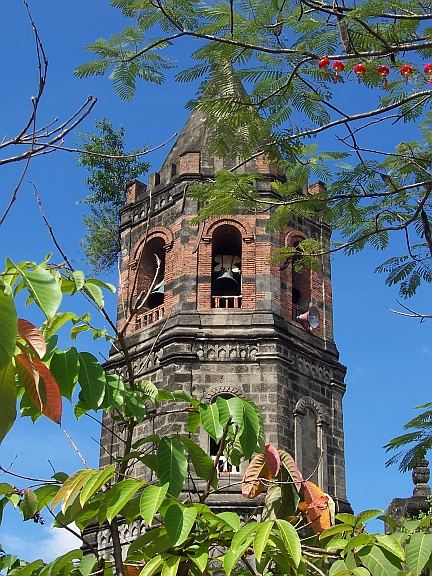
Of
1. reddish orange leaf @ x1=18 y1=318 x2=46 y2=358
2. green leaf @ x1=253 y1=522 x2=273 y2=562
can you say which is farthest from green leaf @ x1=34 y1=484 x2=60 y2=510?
reddish orange leaf @ x1=18 y1=318 x2=46 y2=358

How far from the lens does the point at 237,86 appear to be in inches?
228

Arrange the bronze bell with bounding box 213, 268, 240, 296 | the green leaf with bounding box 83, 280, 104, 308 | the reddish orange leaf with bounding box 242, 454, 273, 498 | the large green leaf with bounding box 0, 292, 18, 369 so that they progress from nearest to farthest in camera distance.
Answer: the large green leaf with bounding box 0, 292, 18, 369, the green leaf with bounding box 83, 280, 104, 308, the reddish orange leaf with bounding box 242, 454, 273, 498, the bronze bell with bounding box 213, 268, 240, 296

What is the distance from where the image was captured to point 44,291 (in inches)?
97.0

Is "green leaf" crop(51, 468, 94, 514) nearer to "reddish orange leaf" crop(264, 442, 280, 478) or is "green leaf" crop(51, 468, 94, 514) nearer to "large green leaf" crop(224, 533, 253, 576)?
"large green leaf" crop(224, 533, 253, 576)

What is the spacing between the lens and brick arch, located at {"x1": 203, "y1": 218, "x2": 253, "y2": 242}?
Answer: 15.7 meters

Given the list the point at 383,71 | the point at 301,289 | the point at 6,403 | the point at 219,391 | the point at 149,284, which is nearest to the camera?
the point at 6,403

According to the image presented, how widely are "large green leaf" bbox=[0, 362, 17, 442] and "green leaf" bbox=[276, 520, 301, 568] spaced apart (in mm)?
1722

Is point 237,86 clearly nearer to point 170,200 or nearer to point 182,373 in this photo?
point 182,373

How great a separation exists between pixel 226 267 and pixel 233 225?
0.77m

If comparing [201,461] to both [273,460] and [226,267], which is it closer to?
[273,460]

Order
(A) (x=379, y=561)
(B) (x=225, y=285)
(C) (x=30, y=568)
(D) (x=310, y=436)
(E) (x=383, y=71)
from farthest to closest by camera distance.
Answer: (B) (x=225, y=285)
(D) (x=310, y=436)
(E) (x=383, y=71)
(C) (x=30, y=568)
(A) (x=379, y=561)

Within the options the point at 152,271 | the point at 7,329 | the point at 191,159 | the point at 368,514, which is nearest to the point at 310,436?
the point at 152,271

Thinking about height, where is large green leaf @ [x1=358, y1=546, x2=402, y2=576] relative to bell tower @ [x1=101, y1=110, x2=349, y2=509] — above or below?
below

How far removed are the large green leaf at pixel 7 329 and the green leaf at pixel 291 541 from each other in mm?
1893
